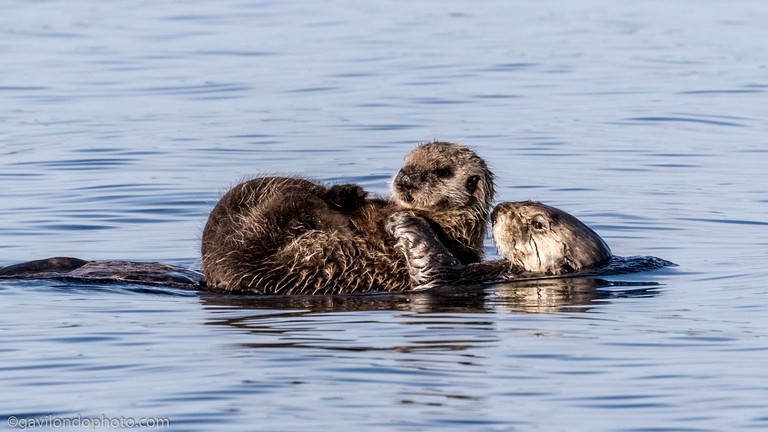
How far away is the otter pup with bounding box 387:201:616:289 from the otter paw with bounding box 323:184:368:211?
289 millimetres

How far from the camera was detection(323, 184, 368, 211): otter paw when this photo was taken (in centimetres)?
822

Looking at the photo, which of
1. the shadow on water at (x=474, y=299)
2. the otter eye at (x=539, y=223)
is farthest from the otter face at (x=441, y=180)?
the shadow on water at (x=474, y=299)

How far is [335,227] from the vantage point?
26.6 feet

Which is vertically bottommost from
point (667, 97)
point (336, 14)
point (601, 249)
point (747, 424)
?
point (747, 424)

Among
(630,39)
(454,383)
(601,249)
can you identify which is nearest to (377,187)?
(601,249)

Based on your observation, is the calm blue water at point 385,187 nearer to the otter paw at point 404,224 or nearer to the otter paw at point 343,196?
the otter paw at point 404,224

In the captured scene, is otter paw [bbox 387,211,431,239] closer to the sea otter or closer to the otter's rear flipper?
the sea otter

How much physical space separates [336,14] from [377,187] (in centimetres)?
1138

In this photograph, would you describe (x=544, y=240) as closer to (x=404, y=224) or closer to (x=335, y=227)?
(x=404, y=224)

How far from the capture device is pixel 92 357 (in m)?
6.55

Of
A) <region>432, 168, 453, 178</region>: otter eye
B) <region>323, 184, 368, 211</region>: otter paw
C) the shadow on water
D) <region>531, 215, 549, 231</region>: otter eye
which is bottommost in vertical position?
the shadow on water

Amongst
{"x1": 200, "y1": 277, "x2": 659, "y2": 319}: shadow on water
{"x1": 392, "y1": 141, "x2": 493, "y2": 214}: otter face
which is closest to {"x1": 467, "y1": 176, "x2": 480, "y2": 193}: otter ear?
{"x1": 392, "y1": 141, "x2": 493, "y2": 214}: otter face

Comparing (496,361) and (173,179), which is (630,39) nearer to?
(173,179)

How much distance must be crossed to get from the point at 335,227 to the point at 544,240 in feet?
4.21
